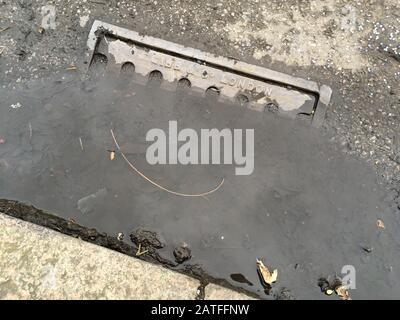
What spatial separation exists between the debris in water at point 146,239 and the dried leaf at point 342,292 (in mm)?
859

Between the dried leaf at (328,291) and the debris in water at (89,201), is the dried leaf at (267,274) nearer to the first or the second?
the dried leaf at (328,291)

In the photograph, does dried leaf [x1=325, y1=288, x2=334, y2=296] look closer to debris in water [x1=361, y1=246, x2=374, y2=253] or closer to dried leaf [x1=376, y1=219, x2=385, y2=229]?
debris in water [x1=361, y1=246, x2=374, y2=253]

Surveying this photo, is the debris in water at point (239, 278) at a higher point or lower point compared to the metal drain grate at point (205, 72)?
lower

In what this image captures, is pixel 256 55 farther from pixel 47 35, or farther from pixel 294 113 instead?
pixel 47 35

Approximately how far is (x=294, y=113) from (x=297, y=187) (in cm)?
40

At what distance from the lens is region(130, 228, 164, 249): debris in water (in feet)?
7.26

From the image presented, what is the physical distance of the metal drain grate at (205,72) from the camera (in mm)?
2393

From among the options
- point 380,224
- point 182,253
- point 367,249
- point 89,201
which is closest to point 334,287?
point 367,249

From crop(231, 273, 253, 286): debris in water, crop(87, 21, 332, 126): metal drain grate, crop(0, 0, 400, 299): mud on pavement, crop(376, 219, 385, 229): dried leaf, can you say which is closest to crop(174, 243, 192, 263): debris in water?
crop(0, 0, 400, 299): mud on pavement

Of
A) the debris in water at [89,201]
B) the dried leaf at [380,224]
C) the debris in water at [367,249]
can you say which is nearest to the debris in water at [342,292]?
the debris in water at [367,249]

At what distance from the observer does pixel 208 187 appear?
89.9 inches

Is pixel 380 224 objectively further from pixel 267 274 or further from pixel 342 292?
pixel 267 274

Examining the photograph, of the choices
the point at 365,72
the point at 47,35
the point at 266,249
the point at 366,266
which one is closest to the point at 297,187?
the point at 266,249

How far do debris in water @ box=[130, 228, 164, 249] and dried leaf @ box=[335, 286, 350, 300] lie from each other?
86 centimetres
